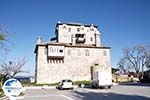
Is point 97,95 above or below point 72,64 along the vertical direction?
below

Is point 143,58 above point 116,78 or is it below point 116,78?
above

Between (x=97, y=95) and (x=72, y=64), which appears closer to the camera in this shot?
(x=97, y=95)

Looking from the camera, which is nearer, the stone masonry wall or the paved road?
the paved road

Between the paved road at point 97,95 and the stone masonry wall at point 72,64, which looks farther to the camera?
the stone masonry wall at point 72,64

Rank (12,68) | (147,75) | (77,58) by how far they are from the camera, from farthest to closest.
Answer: (77,58)
(147,75)
(12,68)

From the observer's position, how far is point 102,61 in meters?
62.1

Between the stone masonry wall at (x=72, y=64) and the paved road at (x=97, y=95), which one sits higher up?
the stone masonry wall at (x=72, y=64)

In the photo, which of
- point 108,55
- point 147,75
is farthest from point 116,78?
point 147,75

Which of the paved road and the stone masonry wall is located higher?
the stone masonry wall

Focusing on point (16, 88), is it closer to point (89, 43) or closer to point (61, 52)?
point (61, 52)

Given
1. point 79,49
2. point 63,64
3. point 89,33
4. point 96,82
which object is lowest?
point 96,82

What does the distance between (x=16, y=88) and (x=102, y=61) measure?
184ft

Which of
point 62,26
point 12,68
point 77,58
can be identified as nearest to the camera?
point 12,68

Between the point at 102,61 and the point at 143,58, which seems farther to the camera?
the point at 143,58
